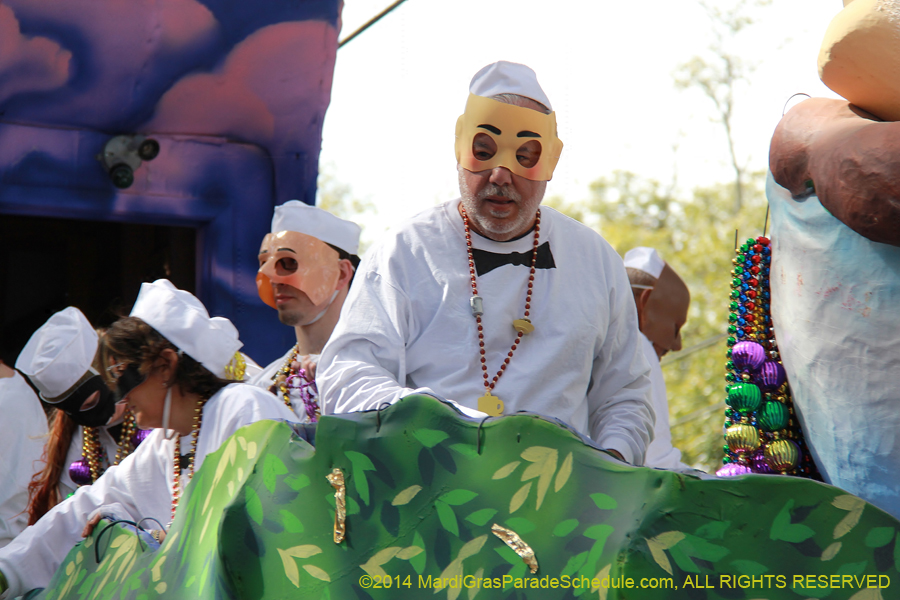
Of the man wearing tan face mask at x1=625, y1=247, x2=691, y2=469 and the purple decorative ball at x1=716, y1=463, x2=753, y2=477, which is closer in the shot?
the purple decorative ball at x1=716, y1=463, x2=753, y2=477

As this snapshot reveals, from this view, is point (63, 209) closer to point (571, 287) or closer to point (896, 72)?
point (571, 287)

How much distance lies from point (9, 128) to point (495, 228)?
9.76ft

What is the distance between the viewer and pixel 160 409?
2873mm

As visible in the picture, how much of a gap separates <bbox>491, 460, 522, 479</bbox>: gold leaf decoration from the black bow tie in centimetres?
100

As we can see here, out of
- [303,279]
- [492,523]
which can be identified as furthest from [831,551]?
[303,279]

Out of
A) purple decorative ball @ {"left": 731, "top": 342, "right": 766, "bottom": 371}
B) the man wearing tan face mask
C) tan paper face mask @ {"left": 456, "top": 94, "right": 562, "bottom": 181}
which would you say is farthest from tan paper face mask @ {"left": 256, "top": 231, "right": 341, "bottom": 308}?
purple decorative ball @ {"left": 731, "top": 342, "right": 766, "bottom": 371}

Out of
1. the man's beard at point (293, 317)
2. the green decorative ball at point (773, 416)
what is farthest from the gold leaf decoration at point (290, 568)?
the man's beard at point (293, 317)

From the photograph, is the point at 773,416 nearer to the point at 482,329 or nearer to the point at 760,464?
Answer: the point at 760,464

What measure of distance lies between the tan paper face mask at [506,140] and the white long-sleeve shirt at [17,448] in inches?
79.5

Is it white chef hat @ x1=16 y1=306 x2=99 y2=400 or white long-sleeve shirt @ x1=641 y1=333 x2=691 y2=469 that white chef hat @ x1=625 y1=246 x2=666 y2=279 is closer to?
white long-sleeve shirt @ x1=641 y1=333 x2=691 y2=469

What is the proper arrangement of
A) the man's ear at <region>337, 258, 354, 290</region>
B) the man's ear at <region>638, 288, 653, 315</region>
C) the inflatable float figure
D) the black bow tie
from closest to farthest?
the inflatable float figure < the black bow tie < the man's ear at <region>337, 258, 354, 290</region> < the man's ear at <region>638, 288, 653, 315</region>

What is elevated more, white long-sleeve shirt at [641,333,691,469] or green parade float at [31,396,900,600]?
green parade float at [31,396,900,600]

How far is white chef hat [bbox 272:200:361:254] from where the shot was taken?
171 inches

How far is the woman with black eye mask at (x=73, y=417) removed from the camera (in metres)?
3.52
